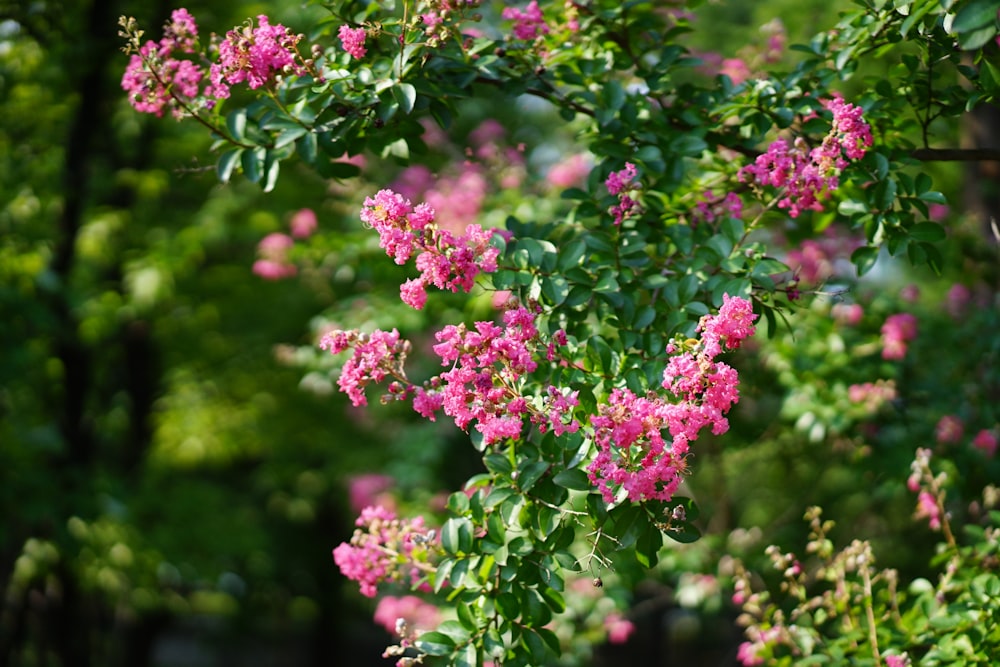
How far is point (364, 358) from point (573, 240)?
29.1 inches

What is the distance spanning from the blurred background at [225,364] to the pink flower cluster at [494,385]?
0.94 metres

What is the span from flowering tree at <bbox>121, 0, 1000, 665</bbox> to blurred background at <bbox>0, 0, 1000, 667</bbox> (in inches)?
13.3

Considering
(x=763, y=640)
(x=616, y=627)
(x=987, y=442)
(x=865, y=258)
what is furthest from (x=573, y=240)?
(x=616, y=627)

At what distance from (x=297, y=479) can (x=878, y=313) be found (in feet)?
24.7

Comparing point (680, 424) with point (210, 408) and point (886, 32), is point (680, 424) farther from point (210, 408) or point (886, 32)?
point (210, 408)

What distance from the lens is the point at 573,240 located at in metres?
2.61

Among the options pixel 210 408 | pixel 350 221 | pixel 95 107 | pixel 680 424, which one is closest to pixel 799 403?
pixel 680 424

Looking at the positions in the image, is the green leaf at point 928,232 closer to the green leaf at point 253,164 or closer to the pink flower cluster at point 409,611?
the green leaf at point 253,164

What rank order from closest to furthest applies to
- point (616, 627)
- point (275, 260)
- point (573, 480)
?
point (573, 480)
point (616, 627)
point (275, 260)

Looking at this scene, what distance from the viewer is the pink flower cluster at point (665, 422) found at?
1.89m

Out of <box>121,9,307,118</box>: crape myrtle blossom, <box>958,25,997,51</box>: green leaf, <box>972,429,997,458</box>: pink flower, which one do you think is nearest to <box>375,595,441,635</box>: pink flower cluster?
<box>972,429,997,458</box>: pink flower

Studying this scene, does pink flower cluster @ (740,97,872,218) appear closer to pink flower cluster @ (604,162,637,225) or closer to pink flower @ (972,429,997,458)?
pink flower cluster @ (604,162,637,225)

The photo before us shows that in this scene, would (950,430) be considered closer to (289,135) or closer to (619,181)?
(619,181)

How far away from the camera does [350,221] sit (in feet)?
19.4
